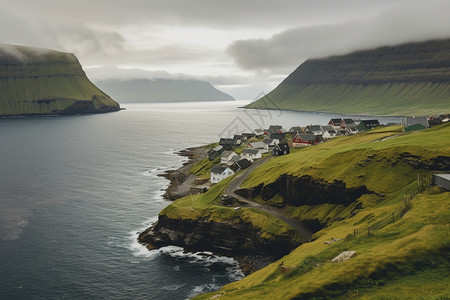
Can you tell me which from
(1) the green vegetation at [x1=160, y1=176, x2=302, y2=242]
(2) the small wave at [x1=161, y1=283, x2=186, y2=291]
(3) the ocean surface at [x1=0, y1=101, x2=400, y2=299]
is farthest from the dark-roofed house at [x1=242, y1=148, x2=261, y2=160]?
(2) the small wave at [x1=161, y1=283, x2=186, y2=291]

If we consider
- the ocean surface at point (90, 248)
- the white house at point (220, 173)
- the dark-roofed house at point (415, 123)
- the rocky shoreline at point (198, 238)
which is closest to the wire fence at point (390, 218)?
the rocky shoreline at point (198, 238)

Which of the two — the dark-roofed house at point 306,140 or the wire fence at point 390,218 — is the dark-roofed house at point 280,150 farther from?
the wire fence at point 390,218

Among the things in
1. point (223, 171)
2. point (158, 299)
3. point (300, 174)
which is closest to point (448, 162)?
point (300, 174)

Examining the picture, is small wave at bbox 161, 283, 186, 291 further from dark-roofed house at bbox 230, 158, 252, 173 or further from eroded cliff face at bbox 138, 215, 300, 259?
dark-roofed house at bbox 230, 158, 252, 173

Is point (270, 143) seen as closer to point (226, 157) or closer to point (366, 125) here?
point (226, 157)

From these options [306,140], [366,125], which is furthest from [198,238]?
[366,125]

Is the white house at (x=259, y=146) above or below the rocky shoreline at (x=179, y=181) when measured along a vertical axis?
above

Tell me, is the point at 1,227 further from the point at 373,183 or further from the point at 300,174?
the point at 373,183
